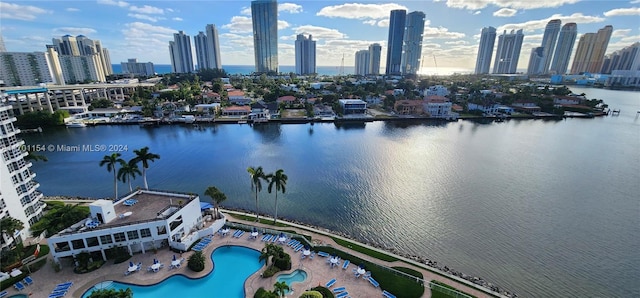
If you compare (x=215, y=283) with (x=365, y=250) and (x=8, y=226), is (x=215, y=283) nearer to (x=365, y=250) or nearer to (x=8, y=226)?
(x=365, y=250)

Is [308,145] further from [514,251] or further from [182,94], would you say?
[182,94]

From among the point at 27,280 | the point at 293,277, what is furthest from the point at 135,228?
the point at 293,277

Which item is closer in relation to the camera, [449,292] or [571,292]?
[449,292]

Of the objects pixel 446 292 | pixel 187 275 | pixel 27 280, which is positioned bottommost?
pixel 446 292

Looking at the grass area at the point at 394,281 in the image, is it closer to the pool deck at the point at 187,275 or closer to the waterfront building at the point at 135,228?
the pool deck at the point at 187,275

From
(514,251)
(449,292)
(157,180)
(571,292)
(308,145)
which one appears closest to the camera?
(449,292)

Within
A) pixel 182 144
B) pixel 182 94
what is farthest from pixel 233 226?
pixel 182 94

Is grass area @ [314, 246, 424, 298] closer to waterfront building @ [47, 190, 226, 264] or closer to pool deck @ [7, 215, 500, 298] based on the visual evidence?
pool deck @ [7, 215, 500, 298]

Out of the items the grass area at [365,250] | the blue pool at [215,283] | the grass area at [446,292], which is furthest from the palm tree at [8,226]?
the grass area at [446,292]
